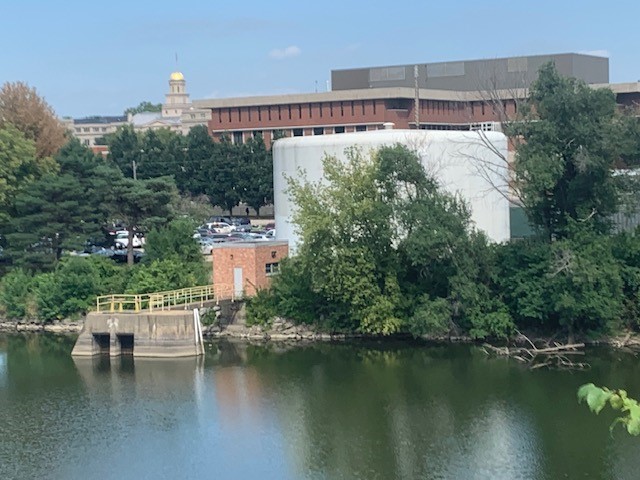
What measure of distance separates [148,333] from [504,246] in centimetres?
1359

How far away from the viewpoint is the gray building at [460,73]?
263 feet

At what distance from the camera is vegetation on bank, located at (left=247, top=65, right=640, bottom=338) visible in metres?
34.3

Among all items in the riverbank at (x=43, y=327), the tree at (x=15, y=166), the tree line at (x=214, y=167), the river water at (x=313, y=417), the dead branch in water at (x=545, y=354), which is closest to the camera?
the river water at (x=313, y=417)

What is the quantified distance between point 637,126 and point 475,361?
9904mm

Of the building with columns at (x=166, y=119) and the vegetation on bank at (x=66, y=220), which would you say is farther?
the building with columns at (x=166, y=119)

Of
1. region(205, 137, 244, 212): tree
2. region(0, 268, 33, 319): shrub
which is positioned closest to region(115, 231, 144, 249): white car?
region(0, 268, 33, 319): shrub

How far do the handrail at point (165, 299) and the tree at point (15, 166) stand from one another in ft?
33.7

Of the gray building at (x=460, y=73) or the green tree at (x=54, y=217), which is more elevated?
the gray building at (x=460, y=73)

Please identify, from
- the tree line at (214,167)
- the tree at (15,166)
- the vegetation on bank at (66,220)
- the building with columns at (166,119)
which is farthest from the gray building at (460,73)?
the building with columns at (166,119)

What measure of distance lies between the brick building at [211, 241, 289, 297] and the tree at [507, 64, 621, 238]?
1101 cm

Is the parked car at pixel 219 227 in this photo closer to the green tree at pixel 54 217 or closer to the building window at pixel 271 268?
the green tree at pixel 54 217

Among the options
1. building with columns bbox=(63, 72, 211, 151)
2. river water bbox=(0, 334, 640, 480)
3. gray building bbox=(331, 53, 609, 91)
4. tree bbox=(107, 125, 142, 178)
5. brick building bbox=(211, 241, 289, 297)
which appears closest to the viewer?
river water bbox=(0, 334, 640, 480)

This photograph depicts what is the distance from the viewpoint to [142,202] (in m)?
47.2

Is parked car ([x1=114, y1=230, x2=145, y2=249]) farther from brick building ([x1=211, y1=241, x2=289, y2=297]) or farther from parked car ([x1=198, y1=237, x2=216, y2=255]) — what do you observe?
brick building ([x1=211, y1=241, x2=289, y2=297])
